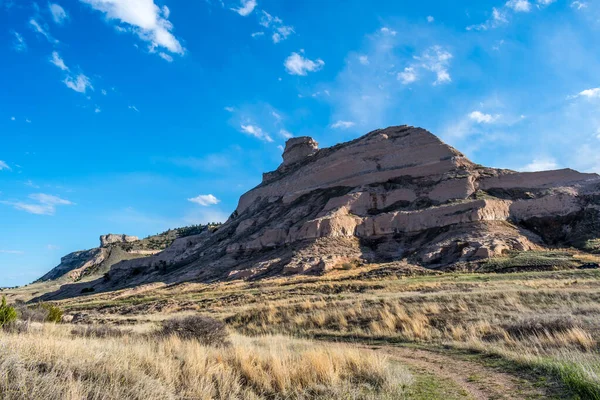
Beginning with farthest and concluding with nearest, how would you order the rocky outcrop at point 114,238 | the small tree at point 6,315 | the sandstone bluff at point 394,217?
1. the rocky outcrop at point 114,238
2. the sandstone bluff at point 394,217
3. the small tree at point 6,315

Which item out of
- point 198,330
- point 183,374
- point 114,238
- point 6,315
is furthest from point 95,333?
point 114,238

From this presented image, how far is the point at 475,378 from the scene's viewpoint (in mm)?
6156

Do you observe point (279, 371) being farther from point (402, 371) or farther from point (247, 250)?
point (247, 250)

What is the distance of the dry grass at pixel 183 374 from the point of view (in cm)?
385

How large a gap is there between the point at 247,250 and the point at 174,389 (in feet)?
163

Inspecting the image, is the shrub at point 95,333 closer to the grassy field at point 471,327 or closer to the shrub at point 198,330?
the shrub at point 198,330

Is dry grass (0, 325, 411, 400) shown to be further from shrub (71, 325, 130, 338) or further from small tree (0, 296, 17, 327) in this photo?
shrub (71, 325, 130, 338)

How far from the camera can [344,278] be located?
34.8m

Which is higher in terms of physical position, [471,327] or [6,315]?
[6,315]

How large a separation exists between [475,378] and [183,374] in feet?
16.1

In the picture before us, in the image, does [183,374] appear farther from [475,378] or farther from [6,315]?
[6,315]

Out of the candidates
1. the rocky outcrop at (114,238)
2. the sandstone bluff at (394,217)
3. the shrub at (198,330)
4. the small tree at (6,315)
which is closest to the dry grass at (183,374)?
the shrub at (198,330)

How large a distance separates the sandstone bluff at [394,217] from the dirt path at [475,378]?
91.4ft

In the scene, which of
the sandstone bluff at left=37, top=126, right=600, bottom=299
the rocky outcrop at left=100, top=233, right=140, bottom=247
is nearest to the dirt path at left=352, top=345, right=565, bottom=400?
the sandstone bluff at left=37, top=126, right=600, bottom=299
